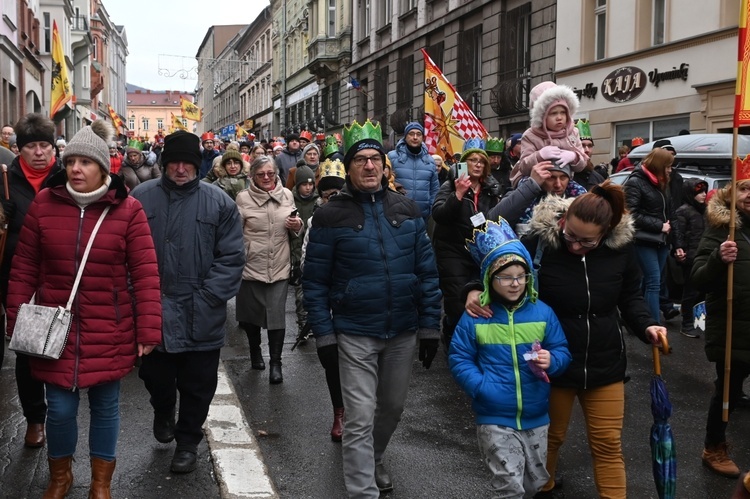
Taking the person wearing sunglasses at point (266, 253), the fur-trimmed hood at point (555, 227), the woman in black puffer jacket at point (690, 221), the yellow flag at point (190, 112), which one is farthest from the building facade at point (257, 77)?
the fur-trimmed hood at point (555, 227)

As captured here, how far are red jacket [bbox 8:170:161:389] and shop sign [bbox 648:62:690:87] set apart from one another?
14580 mm

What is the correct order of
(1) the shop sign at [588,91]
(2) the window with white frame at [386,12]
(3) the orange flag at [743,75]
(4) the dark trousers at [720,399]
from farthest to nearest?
(2) the window with white frame at [386,12], (1) the shop sign at [588,91], (3) the orange flag at [743,75], (4) the dark trousers at [720,399]

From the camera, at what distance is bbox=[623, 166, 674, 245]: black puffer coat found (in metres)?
8.25

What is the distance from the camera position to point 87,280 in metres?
4.43

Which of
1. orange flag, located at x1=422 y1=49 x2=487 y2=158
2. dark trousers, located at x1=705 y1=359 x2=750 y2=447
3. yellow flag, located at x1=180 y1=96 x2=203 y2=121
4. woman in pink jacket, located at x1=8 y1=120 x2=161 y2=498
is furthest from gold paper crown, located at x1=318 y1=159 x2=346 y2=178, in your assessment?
yellow flag, located at x1=180 y1=96 x2=203 y2=121

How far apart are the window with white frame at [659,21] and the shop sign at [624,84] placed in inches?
27.9

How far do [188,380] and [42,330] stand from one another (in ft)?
3.85

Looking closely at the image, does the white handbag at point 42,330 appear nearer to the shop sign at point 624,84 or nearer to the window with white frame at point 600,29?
the shop sign at point 624,84

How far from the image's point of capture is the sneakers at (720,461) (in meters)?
5.15

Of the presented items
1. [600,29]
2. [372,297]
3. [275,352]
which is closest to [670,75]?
[600,29]

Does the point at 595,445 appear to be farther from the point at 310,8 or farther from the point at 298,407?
the point at 310,8

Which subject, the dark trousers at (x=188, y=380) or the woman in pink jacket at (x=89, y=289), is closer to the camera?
the woman in pink jacket at (x=89, y=289)

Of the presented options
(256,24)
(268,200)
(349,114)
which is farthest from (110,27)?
(268,200)

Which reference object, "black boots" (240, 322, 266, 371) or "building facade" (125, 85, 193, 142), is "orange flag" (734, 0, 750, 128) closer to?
"black boots" (240, 322, 266, 371)
